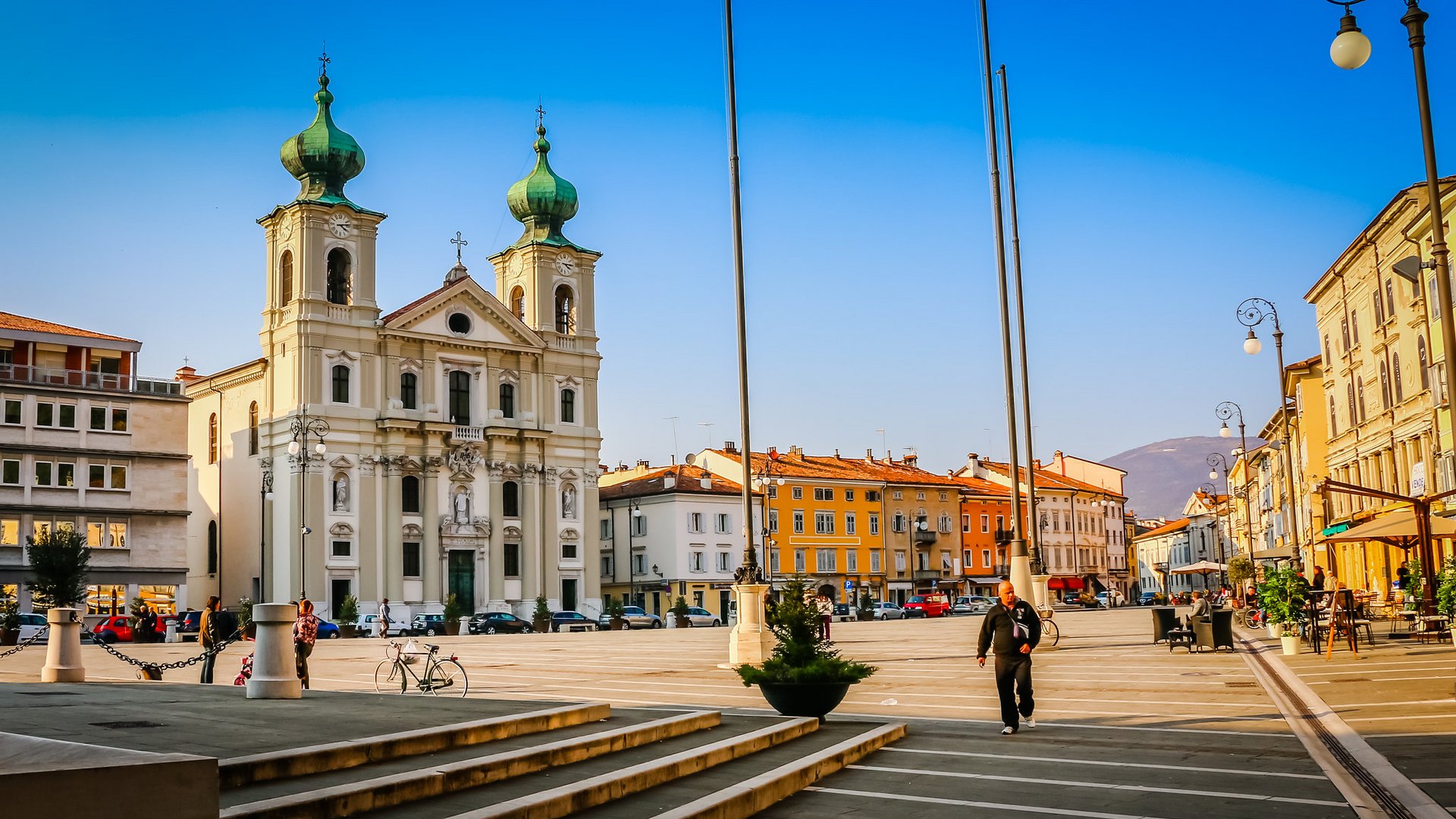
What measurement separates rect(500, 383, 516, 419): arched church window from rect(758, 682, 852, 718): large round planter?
6355 centimetres

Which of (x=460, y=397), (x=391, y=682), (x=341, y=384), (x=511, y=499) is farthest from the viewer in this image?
(x=511, y=499)

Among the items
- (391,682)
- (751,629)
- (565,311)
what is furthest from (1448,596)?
(565,311)

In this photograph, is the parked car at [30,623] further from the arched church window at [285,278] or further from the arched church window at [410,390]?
the arched church window at [285,278]

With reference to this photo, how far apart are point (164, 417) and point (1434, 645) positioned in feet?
→ 181

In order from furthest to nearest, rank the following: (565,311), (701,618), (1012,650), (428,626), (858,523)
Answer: (858,523) → (565,311) → (701,618) → (428,626) → (1012,650)

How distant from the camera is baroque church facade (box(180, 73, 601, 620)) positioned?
68.0 meters

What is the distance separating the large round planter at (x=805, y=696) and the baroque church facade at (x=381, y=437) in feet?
173

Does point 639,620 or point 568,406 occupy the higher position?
point 568,406

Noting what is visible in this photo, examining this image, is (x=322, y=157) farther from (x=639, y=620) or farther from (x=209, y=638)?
(x=209, y=638)

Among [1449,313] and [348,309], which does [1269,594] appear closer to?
[1449,313]

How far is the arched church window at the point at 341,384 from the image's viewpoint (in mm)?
69188

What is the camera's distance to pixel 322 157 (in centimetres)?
7175

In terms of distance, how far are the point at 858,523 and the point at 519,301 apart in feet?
94.8

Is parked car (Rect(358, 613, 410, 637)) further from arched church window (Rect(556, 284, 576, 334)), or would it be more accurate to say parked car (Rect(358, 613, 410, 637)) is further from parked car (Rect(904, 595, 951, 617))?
parked car (Rect(904, 595, 951, 617))
